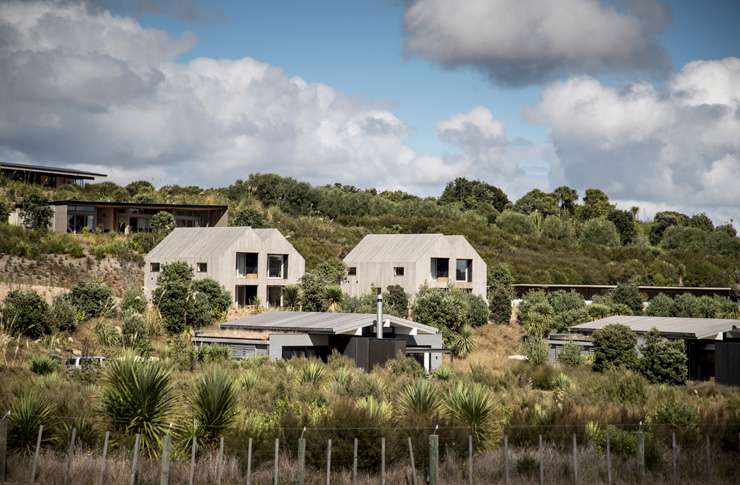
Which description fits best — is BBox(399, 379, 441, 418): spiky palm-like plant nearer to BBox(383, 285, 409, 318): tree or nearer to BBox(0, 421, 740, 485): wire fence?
BBox(0, 421, 740, 485): wire fence

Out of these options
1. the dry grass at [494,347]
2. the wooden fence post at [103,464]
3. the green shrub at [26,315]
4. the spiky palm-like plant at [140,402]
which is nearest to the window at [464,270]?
the dry grass at [494,347]

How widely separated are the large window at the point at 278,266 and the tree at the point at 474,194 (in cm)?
6902

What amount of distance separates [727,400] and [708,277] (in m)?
61.6

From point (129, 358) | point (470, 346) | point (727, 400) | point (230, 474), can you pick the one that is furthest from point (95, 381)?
point (470, 346)

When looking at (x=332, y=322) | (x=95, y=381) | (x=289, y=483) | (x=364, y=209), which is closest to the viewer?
(x=289, y=483)

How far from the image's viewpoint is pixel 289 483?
19.7 m

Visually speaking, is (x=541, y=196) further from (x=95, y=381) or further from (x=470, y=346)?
(x=95, y=381)

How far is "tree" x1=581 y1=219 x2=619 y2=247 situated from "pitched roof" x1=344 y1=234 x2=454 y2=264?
4723 centimetres

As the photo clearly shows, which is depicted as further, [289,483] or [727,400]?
[727,400]

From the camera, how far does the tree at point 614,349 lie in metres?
42.3

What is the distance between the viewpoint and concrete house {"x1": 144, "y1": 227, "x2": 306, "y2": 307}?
2410 inches

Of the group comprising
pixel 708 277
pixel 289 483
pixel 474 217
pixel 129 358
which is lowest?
pixel 289 483

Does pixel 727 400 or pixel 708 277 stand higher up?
pixel 708 277

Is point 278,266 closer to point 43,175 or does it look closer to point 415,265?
point 415,265
